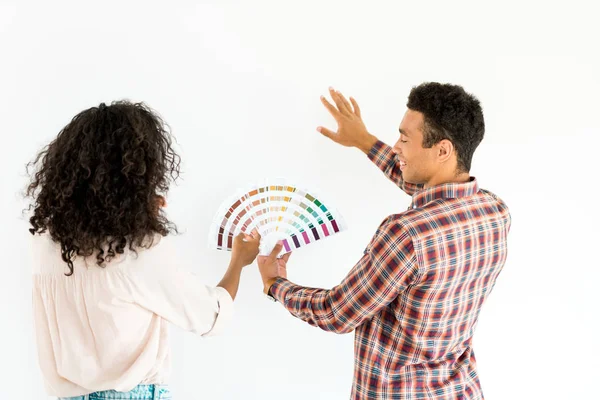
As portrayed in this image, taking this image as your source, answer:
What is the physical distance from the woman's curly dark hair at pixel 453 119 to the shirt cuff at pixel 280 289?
644mm

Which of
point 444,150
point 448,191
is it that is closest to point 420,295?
point 448,191

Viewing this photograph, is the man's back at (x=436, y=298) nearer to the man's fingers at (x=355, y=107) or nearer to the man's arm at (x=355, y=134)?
the man's arm at (x=355, y=134)

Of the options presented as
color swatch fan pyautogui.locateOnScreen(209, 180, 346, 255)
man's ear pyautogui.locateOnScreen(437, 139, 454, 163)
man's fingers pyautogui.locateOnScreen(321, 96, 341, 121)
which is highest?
→ man's fingers pyautogui.locateOnScreen(321, 96, 341, 121)

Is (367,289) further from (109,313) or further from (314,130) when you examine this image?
(314,130)

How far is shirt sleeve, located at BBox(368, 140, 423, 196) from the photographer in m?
2.34

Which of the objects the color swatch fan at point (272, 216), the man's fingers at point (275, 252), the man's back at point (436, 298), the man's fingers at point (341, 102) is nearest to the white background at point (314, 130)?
the man's fingers at point (341, 102)

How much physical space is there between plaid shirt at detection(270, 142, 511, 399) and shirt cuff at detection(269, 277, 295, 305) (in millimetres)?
10

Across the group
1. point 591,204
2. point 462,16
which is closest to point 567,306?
point 591,204

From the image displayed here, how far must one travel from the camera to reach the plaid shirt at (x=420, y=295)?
1.82m

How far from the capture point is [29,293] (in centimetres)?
246

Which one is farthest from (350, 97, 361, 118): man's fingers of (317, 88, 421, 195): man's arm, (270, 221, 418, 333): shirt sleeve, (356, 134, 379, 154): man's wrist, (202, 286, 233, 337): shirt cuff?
(202, 286, 233, 337): shirt cuff

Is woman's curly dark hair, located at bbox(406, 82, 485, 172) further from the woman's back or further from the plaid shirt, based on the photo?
the woman's back

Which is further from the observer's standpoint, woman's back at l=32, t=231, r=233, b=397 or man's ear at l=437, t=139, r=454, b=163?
man's ear at l=437, t=139, r=454, b=163

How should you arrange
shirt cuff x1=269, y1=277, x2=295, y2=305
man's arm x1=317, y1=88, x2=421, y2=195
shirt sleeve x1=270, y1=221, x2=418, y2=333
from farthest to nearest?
1. man's arm x1=317, y1=88, x2=421, y2=195
2. shirt cuff x1=269, y1=277, x2=295, y2=305
3. shirt sleeve x1=270, y1=221, x2=418, y2=333
